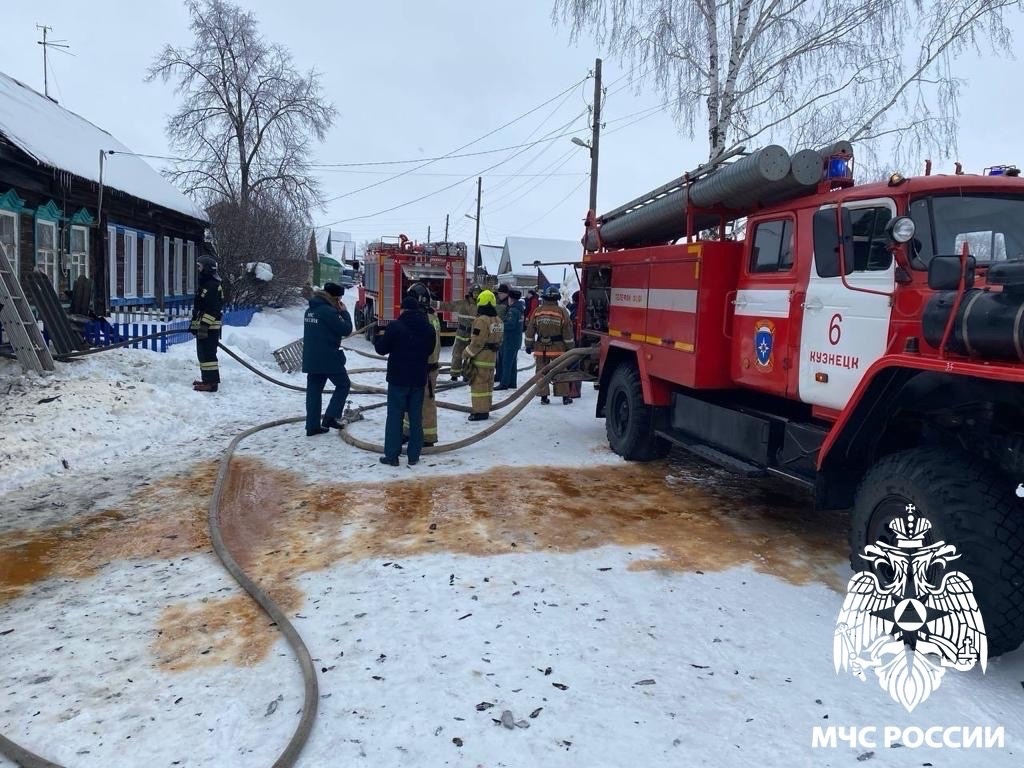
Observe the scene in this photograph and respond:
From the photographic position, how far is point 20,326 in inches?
329

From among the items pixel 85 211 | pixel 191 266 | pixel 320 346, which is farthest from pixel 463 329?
pixel 191 266

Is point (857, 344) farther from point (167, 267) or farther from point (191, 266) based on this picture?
point (191, 266)

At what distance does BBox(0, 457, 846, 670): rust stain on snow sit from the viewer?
3.96m

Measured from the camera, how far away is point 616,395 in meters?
7.79

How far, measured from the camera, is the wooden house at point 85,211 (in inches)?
432

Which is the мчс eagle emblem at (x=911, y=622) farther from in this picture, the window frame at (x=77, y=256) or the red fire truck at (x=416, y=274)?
the red fire truck at (x=416, y=274)

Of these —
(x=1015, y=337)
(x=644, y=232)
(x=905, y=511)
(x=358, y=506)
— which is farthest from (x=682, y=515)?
(x=644, y=232)

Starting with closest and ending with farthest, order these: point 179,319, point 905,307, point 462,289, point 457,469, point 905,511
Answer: point 905,511 → point 905,307 → point 457,469 → point 179,319 → point 462,289

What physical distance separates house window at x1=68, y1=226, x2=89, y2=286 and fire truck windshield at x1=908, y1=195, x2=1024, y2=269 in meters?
13.6

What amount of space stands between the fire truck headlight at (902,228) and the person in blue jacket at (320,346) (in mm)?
5634

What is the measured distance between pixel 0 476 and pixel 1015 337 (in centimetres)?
712

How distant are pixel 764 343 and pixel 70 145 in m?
13.1

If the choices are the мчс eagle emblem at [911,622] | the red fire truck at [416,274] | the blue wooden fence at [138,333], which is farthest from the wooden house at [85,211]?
the мчс eagle emblem at [911,622]

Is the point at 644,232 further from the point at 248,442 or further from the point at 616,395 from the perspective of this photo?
the point at 248,442
